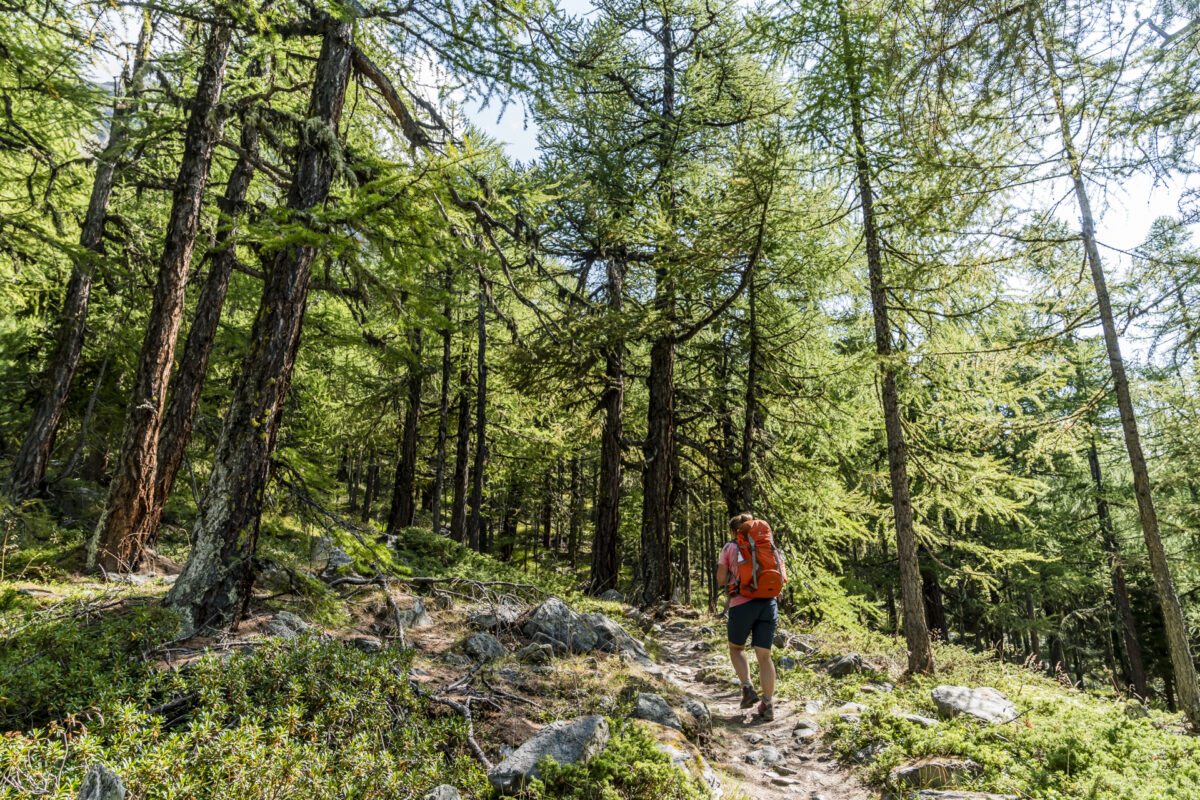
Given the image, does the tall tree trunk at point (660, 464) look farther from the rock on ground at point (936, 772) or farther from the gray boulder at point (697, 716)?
the rock on ground at point (936, 772)

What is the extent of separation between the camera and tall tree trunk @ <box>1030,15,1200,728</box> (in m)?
6.30

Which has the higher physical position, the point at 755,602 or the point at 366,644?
the point at 755,602

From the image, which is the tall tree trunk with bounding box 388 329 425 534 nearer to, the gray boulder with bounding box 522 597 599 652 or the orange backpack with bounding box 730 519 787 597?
the gray boulder with bounding box 522 597 599 652

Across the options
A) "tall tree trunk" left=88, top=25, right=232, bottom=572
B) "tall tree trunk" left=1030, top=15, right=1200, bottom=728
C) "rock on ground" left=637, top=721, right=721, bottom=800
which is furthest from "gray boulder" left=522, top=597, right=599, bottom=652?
"tall tree trunk" left=1030, top=15, right=1200, bottom=728

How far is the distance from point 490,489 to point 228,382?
15199 mm

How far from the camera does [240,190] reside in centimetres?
855

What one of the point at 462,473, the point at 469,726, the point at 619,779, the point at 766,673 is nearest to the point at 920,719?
the point at 766,673

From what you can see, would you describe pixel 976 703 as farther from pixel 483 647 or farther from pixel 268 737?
pixel 268 737

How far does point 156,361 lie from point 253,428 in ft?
11.4

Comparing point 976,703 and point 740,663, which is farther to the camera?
point 740,663

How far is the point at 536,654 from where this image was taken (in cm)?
603

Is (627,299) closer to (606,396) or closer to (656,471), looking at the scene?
(606,396)

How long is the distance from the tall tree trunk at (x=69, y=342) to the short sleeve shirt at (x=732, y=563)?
9.51m

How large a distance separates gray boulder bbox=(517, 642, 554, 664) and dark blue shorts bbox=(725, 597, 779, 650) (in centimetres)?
199
